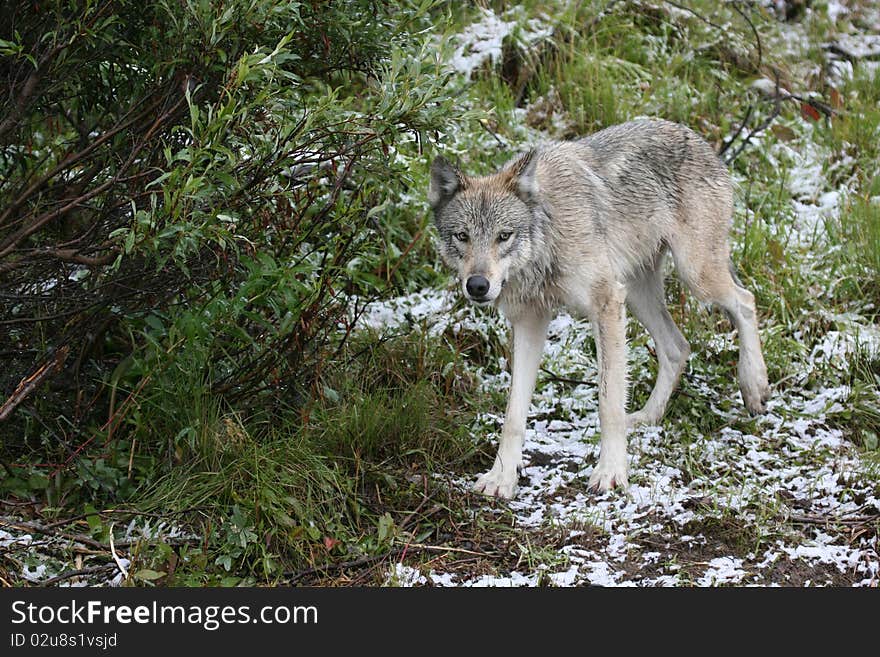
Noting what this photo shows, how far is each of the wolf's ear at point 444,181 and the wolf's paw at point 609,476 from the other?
1564mm

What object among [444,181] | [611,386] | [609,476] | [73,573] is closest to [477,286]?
[444,181]

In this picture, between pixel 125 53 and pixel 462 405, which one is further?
pixel 462 405

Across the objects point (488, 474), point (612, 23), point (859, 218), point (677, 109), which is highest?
point (612, 23)

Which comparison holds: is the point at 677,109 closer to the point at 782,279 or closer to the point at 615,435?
the point at 782,279

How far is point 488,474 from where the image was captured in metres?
5.22

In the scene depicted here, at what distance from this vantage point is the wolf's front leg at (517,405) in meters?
5.16

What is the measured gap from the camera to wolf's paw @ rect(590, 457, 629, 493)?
5.15 meters

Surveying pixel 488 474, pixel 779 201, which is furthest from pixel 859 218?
pixel 488 474

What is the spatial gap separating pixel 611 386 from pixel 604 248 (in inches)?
29.1

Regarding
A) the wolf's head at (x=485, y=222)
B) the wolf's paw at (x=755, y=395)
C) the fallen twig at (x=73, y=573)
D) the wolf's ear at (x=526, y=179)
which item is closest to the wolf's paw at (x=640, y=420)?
the wolf's paw at (x=755, y=395)

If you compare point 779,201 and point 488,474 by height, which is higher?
point 779,201

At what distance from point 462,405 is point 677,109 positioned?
355cm

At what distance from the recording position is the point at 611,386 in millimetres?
5242

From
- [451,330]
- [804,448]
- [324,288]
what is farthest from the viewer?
[451,330]
